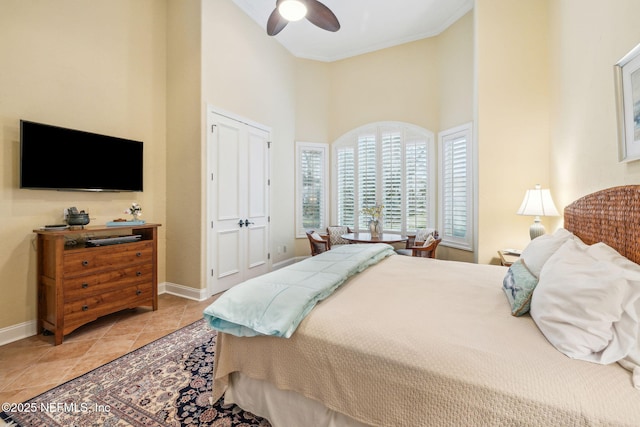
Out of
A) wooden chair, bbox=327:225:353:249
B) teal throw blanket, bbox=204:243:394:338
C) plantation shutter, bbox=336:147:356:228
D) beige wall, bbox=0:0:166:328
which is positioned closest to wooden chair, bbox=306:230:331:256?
wooden chair, bbox=327:225:353:249

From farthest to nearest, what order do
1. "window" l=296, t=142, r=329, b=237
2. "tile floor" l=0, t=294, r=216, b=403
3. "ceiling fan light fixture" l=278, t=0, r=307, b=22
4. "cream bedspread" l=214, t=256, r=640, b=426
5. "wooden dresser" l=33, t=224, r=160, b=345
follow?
"window" l=296, t=142, r=329, b=237, "ceiling fan light fixture" l=278, t=0, r=307, b=22, "wooden dresser" l=33, t=224, r=160, b=345, "tile floor" l=0, t=294, r=216, b=403, "cream bedspread" l=214, t=256, r=640, b=426

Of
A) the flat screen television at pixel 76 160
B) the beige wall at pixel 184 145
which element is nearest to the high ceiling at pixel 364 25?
the beige wall at pixel 184 145

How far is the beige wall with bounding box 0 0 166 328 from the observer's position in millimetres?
2404

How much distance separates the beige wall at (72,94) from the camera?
7.89ft

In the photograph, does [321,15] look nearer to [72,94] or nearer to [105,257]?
[72,94]

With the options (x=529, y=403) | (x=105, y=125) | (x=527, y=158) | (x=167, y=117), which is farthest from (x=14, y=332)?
(x=527, y=158)

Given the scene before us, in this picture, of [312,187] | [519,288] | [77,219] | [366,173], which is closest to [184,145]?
[77,219]

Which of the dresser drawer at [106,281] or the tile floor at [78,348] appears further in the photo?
the dresser drawer at [106,281]

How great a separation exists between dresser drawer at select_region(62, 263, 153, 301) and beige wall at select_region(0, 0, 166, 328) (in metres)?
0.54

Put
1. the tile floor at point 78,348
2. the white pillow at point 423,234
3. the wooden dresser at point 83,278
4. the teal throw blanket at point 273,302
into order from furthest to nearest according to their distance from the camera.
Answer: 1. the white pillow at point 423,234
2. the wooden dresser at point 83,278
3. the tile floor at point 78,348
4. the teal throw blanket at point 273,302

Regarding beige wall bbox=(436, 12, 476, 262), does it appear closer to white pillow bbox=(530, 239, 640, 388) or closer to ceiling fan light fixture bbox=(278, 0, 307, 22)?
ceiling fan light fixture bbox=(278, 0, 307, 22)

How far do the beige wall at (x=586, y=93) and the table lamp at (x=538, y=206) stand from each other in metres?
0.11

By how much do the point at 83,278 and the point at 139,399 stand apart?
141 cm

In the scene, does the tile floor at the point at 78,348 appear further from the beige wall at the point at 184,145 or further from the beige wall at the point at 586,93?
the beige wall at the point at 586,93
